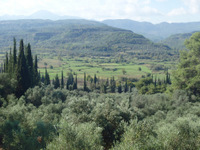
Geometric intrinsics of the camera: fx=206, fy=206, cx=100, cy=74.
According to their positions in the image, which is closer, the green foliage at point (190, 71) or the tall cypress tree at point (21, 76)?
the green foliage at point (190, 71)

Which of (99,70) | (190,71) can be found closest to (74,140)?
(190,71)

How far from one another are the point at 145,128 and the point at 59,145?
641 cm

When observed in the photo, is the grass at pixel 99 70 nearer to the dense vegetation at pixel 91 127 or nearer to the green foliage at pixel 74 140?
the dense vegetation at pixel 91 127

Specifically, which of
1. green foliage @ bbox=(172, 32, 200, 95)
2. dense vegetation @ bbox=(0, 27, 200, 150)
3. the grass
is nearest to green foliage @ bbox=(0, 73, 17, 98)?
dense vegetation @ bbox=(0, 27, 200, 150)

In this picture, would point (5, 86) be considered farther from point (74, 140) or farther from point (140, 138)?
point (140, 138)

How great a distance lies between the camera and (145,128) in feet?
50.3

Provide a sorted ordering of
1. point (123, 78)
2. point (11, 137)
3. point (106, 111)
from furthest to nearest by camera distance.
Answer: point (123, 78) < point (106, 111) < point (11, 137)

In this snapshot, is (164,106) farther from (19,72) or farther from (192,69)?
(19,72)

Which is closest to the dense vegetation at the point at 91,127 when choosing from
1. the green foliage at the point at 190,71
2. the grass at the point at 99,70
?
the green foliage at the point at 190,71

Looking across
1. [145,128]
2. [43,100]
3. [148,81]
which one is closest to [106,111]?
[145,128]

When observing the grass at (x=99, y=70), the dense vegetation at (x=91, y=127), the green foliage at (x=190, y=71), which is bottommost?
the grass at (x=99, y=70)

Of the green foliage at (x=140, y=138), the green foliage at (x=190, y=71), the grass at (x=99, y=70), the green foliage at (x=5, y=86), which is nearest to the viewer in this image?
the green foliage at (x=140, y=138)

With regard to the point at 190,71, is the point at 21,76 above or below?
below

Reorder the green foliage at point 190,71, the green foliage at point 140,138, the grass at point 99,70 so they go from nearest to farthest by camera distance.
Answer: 1. the green foliage at point 140,138
2. the green foliage at point 190,71
3. the grass at point 99,70
